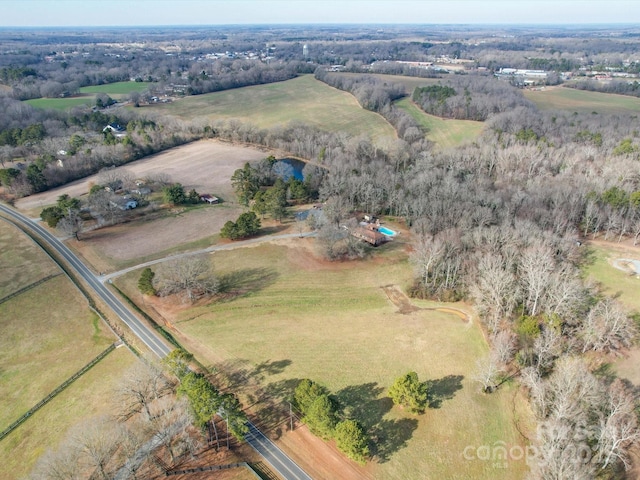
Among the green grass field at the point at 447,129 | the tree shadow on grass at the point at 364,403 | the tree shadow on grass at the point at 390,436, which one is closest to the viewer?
the tree shadow on grass at the point at 390,436

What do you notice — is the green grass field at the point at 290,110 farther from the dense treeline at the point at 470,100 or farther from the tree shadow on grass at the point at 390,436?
the tree shadow on grass at the point at 390,436

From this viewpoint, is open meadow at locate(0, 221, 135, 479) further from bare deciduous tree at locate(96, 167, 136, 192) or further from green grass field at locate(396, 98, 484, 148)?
green grass field at locate(396, 98, 484, 148)

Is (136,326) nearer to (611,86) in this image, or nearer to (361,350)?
(361,350)

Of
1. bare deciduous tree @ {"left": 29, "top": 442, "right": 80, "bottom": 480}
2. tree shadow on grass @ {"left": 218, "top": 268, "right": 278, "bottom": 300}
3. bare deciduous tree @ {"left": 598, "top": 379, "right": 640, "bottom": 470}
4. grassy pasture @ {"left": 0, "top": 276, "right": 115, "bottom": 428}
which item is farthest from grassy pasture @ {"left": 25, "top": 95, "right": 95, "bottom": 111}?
bare deciduous tree @ {"left": 598, "top": 379, "right": 640, "bottom": 470}

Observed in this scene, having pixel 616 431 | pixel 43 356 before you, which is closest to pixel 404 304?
pixel 616 431

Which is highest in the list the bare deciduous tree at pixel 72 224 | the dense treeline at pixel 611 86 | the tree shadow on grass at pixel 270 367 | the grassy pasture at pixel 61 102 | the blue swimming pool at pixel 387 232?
the dense treeline at pixel 611 86

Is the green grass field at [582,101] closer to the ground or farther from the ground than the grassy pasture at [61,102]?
farther from the ground

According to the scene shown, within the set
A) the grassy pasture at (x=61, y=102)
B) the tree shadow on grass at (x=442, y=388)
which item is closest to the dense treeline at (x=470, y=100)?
the tree shadow on grass at (x=442, y=388)
